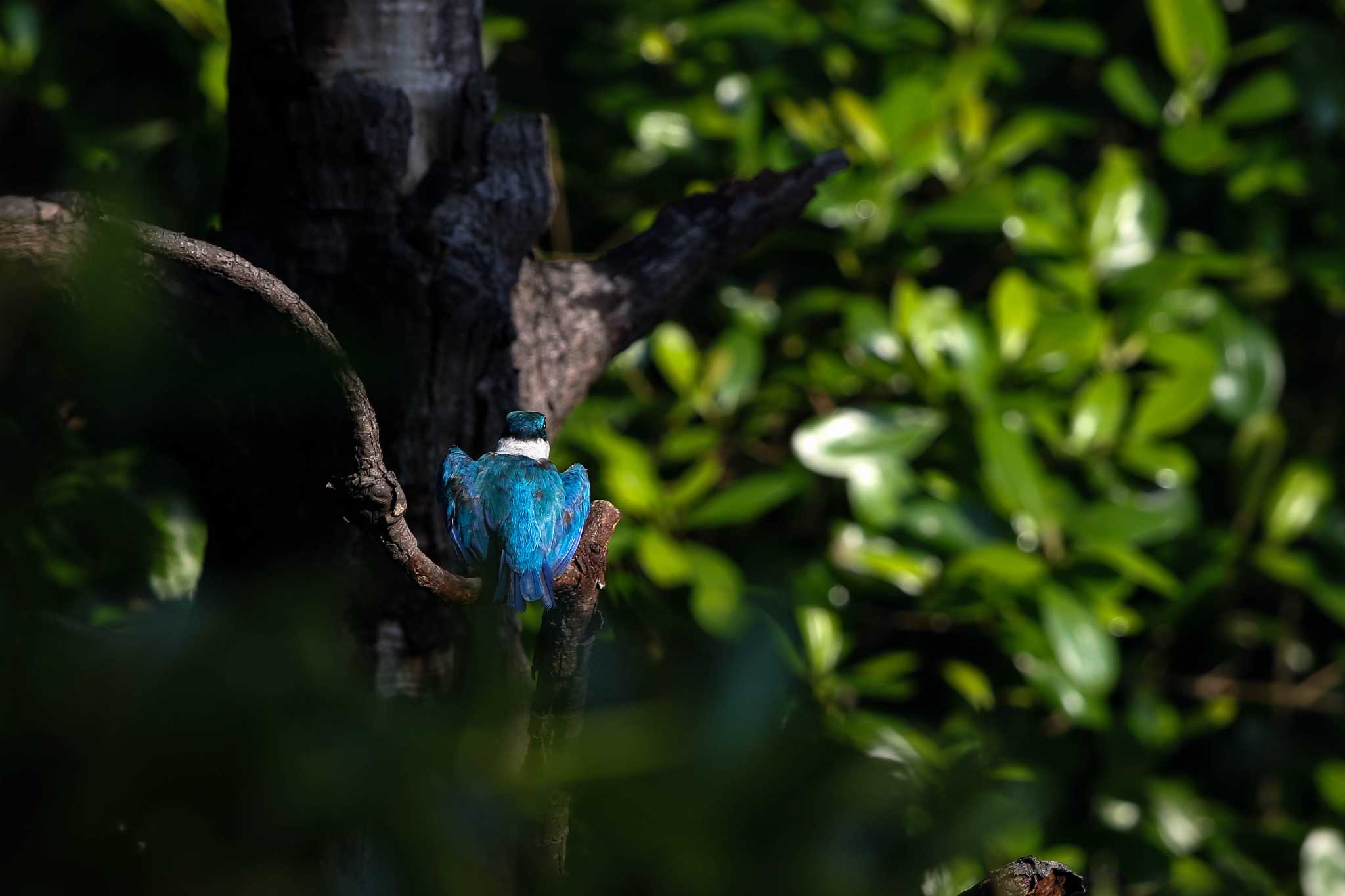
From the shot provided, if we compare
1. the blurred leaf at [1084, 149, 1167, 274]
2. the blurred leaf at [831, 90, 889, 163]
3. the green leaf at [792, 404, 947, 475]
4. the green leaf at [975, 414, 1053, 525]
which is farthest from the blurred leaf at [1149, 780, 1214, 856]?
the blurred leaf at [831, 90, 889, 163]

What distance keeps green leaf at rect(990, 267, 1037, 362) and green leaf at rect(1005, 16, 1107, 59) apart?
39cm

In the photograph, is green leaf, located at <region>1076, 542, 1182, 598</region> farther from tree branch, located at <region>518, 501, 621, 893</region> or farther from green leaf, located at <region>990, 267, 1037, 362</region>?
tree branch, located at <region>518, 501, 621, 893</region>

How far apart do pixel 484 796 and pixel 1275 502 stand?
1830 mm

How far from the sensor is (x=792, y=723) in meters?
0.44

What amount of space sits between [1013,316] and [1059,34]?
46 centimetres

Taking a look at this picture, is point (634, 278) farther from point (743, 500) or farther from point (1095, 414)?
point (1095, 414)

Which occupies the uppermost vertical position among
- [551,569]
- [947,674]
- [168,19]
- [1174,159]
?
[168,19]

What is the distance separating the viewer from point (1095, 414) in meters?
1.74

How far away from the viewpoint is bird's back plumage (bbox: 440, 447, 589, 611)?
2.31ft

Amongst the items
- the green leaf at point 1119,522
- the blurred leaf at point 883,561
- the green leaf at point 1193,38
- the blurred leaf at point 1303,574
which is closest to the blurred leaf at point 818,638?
the blurred leaf at point 883,561

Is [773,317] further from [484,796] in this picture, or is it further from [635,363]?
[484,796]

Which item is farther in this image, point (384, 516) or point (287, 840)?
point (384, 516)

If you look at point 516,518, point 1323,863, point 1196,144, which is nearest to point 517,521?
point 516,518

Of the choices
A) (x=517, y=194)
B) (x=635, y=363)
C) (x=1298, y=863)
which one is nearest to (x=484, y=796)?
(x=517, y=194)
